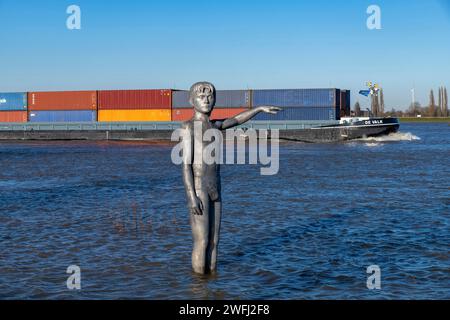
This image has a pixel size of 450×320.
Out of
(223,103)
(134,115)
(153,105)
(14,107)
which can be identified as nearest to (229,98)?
(223,103)

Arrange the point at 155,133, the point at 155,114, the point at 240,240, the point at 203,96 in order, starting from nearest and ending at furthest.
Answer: the point at 203,96 → the point at 240,240 → the point at 155,133 → the point at 155,114

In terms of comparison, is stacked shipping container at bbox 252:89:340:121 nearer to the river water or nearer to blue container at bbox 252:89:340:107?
blue container at bbox 252:89:340:107

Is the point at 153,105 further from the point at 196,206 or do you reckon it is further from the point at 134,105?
the point at 196,206

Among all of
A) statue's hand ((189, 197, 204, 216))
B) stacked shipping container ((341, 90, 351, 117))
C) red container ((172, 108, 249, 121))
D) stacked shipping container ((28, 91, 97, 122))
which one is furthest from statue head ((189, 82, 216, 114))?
stacked shipping container ((28, 91, 97, 122))

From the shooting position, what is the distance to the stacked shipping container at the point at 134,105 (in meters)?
71.7

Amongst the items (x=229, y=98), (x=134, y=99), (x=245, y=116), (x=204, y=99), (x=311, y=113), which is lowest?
(x=245, y=116)

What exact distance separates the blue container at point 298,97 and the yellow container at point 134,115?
445 inches

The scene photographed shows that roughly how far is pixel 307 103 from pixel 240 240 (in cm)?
5586

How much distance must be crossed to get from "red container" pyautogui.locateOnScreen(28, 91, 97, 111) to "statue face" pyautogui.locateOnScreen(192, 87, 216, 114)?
67.5 metres

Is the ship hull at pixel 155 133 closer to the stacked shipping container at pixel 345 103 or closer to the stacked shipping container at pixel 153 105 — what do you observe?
the stacked shipping container at pixel 153 105

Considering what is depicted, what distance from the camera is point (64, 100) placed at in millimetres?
74500

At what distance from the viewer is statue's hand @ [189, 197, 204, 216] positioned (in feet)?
27.5

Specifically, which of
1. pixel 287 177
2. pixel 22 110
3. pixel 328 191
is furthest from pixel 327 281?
pixel 22 110

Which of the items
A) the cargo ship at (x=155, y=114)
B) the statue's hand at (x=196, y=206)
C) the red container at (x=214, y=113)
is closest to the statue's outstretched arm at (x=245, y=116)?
the statue's hand at (x=196, y=206)
